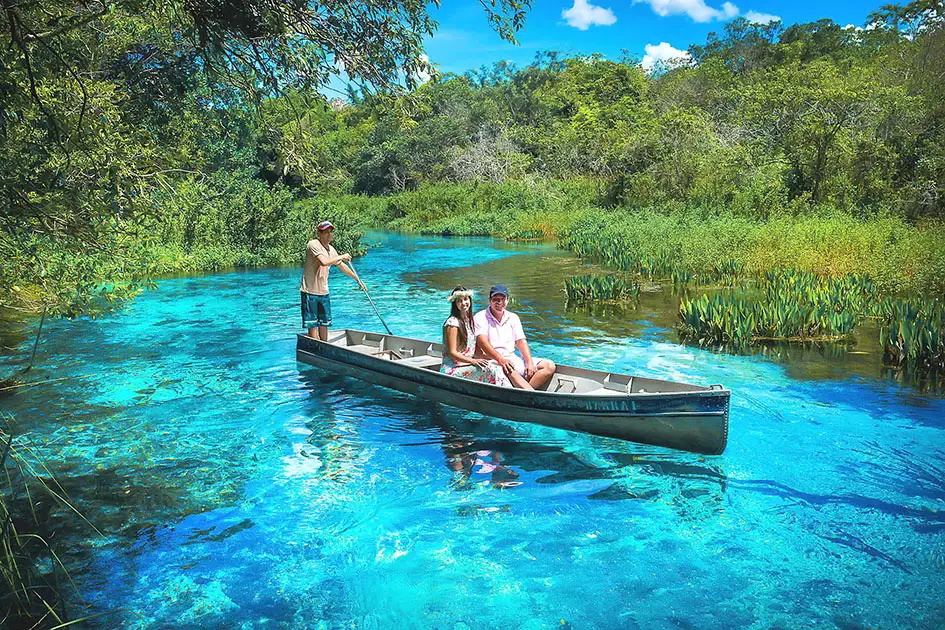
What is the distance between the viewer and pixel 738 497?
6.38 metres

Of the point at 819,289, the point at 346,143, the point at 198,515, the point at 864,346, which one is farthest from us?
the point at 346,143

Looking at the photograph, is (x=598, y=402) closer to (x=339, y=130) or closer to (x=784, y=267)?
(x=784, y=267)

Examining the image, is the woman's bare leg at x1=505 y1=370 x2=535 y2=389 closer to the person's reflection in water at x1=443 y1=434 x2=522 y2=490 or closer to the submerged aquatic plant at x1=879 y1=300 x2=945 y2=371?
the person's reflection in water at x1=443 y1=434 x2=522 y2=490

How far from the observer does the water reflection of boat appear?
21.9ft

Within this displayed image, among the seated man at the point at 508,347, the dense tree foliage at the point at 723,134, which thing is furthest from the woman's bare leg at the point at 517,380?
the dense tree foliage at the point at 723,134

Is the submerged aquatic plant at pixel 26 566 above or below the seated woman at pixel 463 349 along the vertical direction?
below

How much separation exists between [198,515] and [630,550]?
3.67 metres

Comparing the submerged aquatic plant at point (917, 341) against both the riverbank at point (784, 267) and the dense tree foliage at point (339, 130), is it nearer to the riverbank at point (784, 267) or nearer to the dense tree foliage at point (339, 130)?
the riverbank at point (784, 267)

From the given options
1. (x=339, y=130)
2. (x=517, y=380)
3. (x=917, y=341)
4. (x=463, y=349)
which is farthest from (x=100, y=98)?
(x=339, y=130)

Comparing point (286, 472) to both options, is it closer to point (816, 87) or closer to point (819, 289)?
point (819, 289)

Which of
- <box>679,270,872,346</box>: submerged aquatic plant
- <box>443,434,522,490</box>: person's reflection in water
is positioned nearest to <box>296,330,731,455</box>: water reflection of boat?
<box>443,434,522,490</box>: person's reflection in water

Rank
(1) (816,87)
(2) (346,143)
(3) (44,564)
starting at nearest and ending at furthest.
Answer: (3) (44,564) < (1) (816,87) < (2) (346,143)

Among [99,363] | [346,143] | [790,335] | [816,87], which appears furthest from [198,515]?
[346,143]

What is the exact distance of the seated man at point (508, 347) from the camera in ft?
26.3
